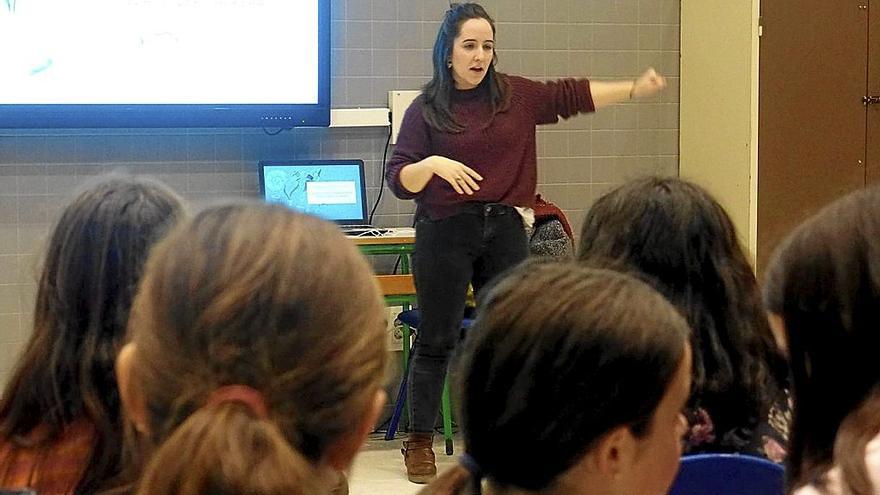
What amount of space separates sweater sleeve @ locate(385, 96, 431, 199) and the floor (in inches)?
31.8

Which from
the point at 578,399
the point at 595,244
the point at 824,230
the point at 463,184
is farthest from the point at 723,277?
the point at 463,184

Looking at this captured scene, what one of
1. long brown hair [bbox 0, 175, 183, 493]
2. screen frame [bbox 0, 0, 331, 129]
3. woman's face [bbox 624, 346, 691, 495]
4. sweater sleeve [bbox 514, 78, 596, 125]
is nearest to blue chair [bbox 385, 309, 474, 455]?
sweater sleeve [bbox 514, 78, 596, 125]

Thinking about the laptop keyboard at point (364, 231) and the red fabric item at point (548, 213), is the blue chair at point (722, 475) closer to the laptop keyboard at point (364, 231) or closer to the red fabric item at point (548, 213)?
the laptop keyboard at point (364, 231)

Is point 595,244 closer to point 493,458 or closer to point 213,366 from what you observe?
point 493,458

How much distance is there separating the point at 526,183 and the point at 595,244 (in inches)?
69.0

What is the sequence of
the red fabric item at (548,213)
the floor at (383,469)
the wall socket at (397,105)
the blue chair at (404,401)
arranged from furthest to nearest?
the wall socket at (397,105)
the red fabric item at (548,213)
the blue chair at (404,401)
the floor at (383,469)

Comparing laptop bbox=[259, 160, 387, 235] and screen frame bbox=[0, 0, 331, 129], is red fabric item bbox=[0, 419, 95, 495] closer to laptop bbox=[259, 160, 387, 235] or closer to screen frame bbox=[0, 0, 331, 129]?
laptop bbox=[259, 160, 387, 235]

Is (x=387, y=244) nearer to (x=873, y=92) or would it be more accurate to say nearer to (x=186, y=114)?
(x=186, y=114)

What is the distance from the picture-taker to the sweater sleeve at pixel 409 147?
134 inches

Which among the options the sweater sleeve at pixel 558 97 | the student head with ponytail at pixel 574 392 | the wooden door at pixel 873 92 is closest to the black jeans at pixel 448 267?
the sweater sleeve at pixel 558 97

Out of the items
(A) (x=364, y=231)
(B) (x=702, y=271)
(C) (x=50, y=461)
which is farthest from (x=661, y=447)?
(A) (x=364, y=231)

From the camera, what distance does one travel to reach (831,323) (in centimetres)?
129

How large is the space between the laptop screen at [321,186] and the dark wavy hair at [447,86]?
812mm

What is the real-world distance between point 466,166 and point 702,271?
1.76 metres
